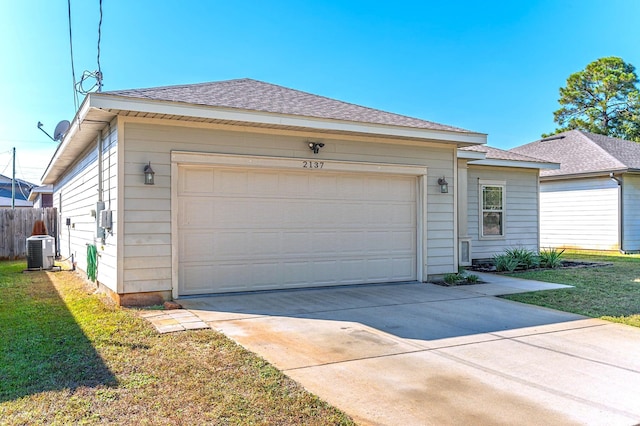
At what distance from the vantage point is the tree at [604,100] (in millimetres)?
29062

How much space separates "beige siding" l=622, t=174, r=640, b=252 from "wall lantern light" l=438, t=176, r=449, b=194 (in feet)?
31.1

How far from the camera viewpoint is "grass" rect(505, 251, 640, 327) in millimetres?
6508

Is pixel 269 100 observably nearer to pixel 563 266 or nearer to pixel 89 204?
pixel 89 204

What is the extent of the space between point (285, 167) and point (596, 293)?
18.4 ft

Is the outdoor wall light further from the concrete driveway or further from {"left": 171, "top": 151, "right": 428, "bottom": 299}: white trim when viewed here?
the concrete driveway

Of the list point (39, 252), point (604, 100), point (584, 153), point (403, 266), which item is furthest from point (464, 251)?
point (604, 100)

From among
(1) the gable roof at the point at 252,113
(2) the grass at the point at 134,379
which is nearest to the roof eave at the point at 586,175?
(1) the gable roof at the point at 252,113

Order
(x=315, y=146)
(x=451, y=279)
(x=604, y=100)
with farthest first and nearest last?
(x=604, y=100) < (x=451, y=279) < (x=315, y=146)

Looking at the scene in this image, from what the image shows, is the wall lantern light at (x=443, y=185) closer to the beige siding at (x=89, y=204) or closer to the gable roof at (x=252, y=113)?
the gable roof at (x=252, y=113)

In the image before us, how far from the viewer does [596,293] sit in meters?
7.93

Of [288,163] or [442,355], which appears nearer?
[442,355]

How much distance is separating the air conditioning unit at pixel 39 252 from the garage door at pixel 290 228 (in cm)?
649

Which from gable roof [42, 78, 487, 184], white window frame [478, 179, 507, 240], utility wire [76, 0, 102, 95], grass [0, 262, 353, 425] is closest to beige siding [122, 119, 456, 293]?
gable roof [42, 78, 487, 184]

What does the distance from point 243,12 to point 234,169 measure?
495cm
